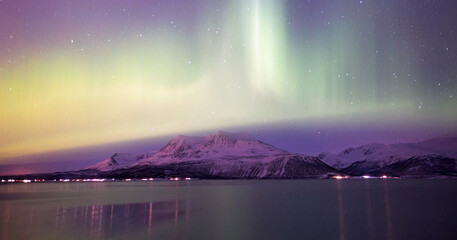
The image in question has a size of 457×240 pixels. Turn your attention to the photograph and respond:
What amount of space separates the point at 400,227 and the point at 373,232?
200 inches

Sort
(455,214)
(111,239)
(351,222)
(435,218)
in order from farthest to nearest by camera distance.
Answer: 1. (455,214)
2. (435,218)
3. (351,222)
4. (111,239)

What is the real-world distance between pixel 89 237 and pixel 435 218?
37701 mm

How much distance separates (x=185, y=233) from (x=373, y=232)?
16.7m

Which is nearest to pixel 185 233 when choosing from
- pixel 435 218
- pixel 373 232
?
pixel 373 232

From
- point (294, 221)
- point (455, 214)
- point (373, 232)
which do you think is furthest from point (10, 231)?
point (455, 214)

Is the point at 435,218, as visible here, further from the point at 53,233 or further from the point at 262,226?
the point at 53,233

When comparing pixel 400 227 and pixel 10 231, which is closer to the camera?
pixel 10 231

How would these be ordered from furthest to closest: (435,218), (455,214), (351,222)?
(455,214) → (435,218) → (351,222)

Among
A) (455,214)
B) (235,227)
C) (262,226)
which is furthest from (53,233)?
(455,214)

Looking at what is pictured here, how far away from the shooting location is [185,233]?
33.2 meters

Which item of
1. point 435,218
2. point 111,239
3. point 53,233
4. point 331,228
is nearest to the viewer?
point 111,239

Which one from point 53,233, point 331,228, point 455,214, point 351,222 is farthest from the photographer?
point 455,214

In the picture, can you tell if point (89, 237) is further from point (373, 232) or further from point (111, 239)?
point (373, 232)

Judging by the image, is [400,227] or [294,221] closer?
[400,227]
